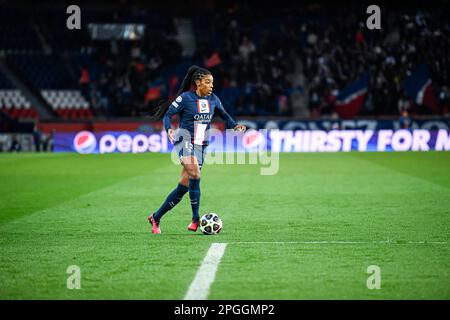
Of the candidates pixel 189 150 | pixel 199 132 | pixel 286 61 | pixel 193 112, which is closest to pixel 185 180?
pixel 189 150

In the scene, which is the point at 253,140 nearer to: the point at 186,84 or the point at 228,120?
the point at 228,120

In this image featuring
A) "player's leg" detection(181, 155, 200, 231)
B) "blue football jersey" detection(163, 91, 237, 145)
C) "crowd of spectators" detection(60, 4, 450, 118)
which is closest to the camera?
"player's leg" detection(181, 155, 200, 231)

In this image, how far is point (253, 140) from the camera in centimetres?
3081

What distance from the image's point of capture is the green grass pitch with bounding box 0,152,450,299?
6574mm

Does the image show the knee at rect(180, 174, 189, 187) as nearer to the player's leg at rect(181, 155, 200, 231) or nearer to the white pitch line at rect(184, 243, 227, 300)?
the player's leg at rect(181, 155, 200, 231)

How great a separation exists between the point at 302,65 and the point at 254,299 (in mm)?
31436

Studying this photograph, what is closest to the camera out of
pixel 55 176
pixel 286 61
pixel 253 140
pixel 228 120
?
pixel 228 120

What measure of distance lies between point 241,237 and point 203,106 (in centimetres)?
180

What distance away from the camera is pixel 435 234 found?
31.1 feet

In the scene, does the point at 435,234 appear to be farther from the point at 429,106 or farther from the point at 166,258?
the point at 429,106

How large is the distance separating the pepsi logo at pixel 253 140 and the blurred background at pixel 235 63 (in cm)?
104

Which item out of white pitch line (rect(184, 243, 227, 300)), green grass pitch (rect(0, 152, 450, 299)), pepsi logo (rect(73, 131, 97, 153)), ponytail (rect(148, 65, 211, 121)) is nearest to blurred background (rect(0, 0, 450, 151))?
pepsi logo (rect(73, 131, 97, 153))

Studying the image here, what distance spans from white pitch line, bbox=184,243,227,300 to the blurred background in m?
23.5

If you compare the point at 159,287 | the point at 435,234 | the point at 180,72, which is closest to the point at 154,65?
the point at 180,72
